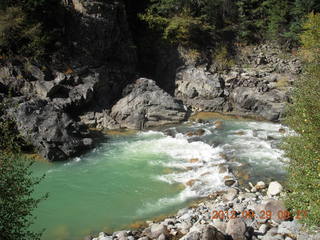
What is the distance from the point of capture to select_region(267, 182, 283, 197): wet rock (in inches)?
499

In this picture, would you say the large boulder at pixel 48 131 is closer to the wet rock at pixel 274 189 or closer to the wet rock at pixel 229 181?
the wet rock at pixel 229 181

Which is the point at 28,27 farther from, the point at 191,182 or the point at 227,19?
the point at 227,19

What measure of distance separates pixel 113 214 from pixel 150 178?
373cm

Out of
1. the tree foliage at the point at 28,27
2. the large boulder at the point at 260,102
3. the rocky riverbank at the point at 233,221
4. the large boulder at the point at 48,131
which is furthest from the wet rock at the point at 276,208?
the tree foliage at the point at 28,27

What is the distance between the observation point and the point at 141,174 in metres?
16.3

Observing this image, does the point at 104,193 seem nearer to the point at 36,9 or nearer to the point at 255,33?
the point at 36,9

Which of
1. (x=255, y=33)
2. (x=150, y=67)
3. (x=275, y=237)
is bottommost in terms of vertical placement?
(x=275, y=237)

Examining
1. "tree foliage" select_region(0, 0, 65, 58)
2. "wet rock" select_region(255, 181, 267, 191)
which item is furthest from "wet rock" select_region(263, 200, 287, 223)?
"tree foliage" select_region(0, 0, 65, 58)

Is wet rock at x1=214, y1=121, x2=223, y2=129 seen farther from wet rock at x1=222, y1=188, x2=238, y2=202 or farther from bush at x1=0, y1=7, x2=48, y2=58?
bush at x1=0, y1=7, x2=48, y2=58

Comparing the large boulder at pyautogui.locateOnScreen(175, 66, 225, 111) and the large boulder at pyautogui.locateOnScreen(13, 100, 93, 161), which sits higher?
the large boulder at pyautogui.locateOnScreen(175, 66, 225, 111)

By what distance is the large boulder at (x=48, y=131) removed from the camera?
18.2 meters

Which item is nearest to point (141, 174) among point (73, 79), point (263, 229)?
point (263, 229)

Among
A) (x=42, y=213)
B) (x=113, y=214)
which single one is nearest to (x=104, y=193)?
(x=113, y=214)

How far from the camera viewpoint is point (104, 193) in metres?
14.4
